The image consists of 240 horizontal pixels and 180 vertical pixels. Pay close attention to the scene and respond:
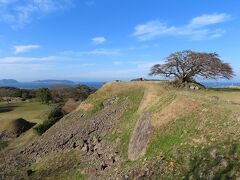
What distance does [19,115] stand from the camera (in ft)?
219

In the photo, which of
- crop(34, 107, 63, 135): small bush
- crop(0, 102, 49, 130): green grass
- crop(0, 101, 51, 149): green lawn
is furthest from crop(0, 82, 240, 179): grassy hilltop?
crop(0, 102, 49, 130): green grass

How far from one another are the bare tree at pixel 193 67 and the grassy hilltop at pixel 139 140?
15.8 feet

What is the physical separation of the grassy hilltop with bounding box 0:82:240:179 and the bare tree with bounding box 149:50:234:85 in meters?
4.82

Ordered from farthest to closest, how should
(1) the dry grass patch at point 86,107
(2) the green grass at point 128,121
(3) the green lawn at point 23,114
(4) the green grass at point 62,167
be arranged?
(3) the green lawn at point 23,114, (1) the dry grass patch at point 86,107, (2) the green grass at point 128,121, (4) the green grass at point 62,167

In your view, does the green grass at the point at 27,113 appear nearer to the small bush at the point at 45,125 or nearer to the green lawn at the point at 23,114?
the green lawn at the point at 23,114

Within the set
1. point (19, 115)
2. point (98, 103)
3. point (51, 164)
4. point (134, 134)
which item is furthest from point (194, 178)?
point (19, 115)

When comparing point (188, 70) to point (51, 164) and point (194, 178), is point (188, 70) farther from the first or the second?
point (194, 178)

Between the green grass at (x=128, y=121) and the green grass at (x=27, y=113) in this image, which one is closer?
the green grass at (x=128, y=121)

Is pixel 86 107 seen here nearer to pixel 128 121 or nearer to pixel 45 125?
pixel 45 125

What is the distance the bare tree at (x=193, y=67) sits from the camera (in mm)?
41000

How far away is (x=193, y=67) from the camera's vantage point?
4194cm

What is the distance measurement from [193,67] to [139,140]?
A: 1810 cm

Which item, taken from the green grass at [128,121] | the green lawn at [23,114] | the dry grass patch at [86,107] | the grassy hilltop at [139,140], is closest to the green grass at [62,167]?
the grassy hilltop at [139,140]

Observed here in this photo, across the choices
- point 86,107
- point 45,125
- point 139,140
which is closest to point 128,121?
point 139,140
